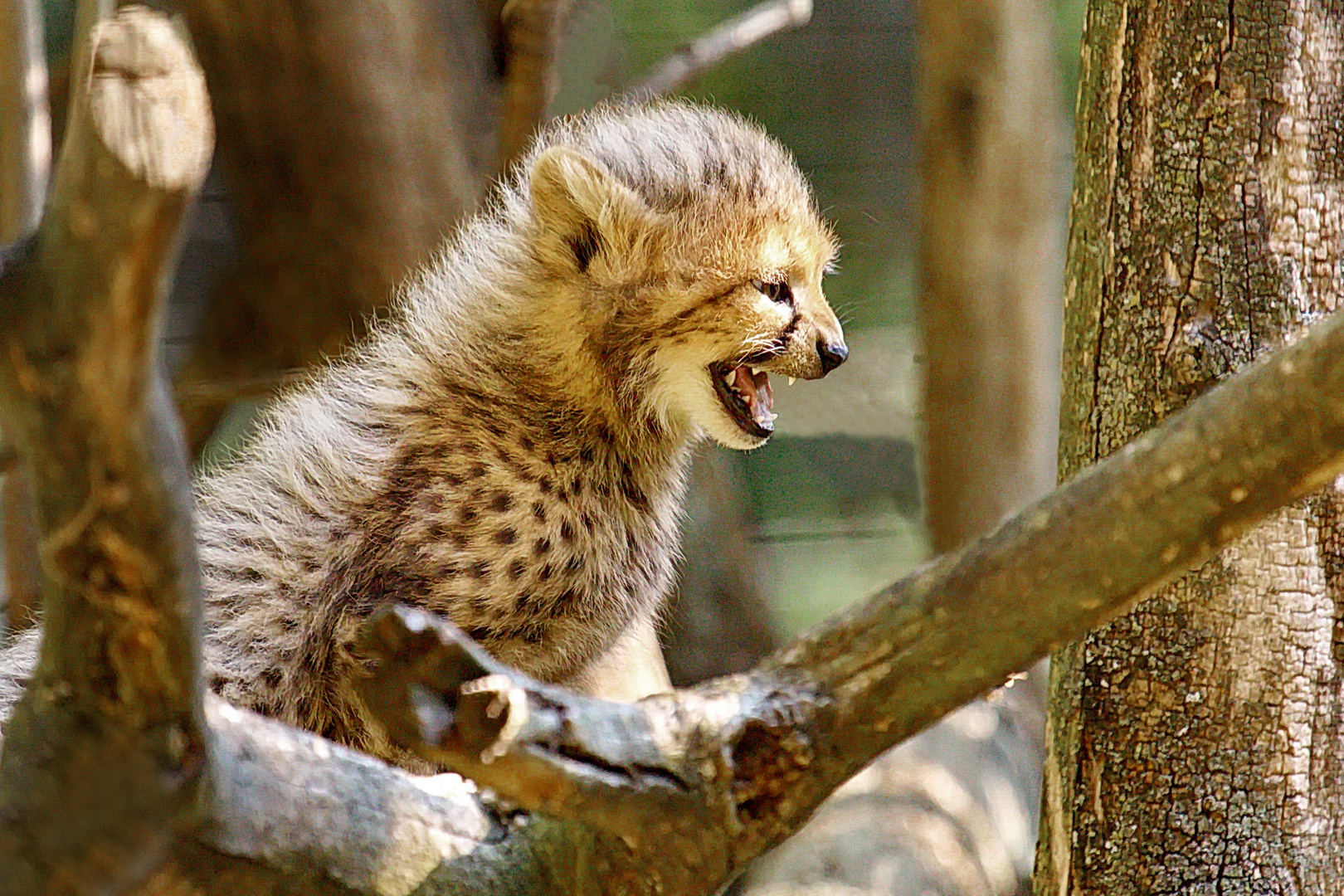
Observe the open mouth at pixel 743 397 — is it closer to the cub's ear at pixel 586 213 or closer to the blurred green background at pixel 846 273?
the cub's ear at pixel 586 213

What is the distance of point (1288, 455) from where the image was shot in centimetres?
113

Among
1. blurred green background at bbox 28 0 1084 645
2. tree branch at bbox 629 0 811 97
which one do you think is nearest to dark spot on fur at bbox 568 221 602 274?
tree branch at bbox 629 0 811 97

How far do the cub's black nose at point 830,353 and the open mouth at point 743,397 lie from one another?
0.10m

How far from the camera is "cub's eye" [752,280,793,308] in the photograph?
2.07 meters

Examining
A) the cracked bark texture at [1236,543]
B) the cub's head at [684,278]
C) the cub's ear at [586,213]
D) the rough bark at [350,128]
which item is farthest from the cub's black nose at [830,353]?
the rough bark at [350,128]

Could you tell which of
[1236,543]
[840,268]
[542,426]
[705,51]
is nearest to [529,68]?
[705,51]

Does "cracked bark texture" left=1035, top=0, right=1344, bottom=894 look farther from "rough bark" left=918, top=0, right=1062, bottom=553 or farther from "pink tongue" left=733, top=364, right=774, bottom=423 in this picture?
"rough bark" left=918, top=0, right=1062, bottom=553

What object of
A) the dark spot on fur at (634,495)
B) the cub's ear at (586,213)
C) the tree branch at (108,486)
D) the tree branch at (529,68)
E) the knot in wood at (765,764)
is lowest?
the tree branch at (108,486)

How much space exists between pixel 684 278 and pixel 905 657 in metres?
0.95

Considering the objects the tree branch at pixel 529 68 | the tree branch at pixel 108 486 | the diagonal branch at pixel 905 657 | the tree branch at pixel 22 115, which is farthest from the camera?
the tree branch at pixel 529 68

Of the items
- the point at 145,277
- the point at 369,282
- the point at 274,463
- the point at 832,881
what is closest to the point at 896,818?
the point at 832,881

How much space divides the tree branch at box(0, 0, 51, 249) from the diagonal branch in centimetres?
187

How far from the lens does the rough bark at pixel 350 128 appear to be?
9.75 ft

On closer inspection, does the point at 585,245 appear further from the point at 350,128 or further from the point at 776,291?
the point at 350,128
